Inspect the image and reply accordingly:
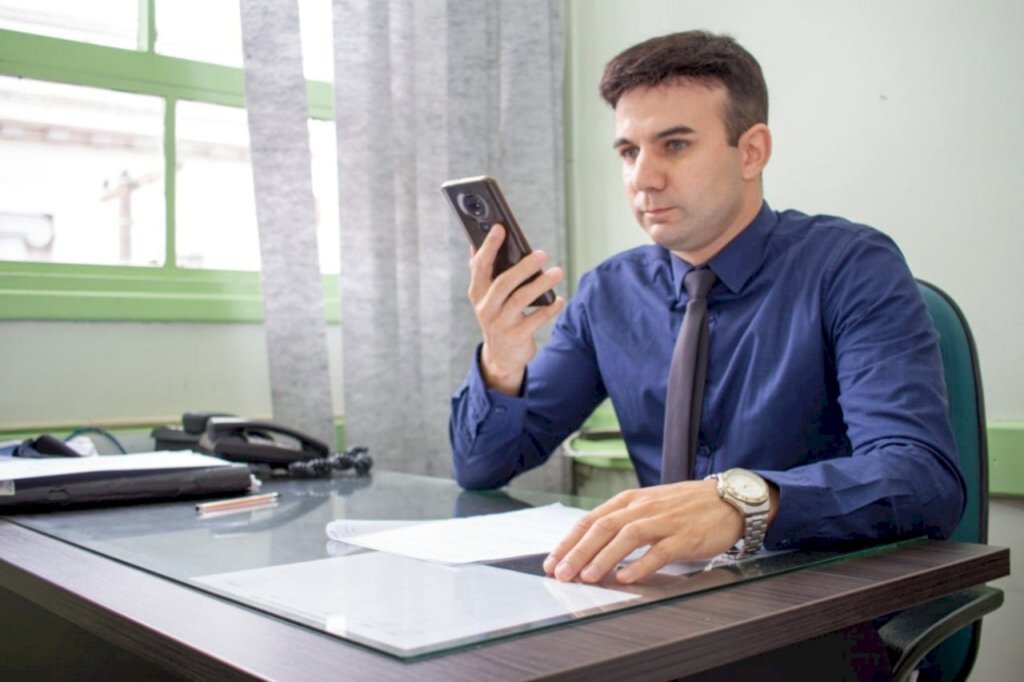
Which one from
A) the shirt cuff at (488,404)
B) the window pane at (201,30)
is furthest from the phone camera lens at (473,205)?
the window pane at (201,30)

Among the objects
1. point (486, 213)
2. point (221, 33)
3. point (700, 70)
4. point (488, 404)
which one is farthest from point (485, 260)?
point (221, 33)

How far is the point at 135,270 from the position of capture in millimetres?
1948

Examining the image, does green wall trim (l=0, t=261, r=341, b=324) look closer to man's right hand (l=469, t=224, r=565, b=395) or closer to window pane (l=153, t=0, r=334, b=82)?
window pane (l=153, t=0, r=334, b=82)

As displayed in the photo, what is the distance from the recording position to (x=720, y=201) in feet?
4.67

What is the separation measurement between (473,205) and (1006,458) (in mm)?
1013

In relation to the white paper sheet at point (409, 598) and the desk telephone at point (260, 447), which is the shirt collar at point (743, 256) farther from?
the white paper sheet at point (409, 598)

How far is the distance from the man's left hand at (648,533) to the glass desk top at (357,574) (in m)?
0.01

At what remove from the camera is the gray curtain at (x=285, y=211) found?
1900 mm

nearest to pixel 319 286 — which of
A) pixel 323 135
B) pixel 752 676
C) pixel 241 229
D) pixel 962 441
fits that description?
pixel 241 229

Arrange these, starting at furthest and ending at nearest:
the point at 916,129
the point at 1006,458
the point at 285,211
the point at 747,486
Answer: the point at 285,211
the point at 916,129
the point at 1006,458
the point at 747,486

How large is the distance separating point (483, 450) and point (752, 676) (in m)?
0.72

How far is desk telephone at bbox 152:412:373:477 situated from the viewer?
151 centimetres

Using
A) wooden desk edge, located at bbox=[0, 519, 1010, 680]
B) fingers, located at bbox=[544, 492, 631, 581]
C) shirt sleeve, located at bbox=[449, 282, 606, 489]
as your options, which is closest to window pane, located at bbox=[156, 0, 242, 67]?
shirt sleeve, located at bbox=[449, 282, 606, 489]

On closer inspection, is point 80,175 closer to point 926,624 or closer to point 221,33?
point 221,33
